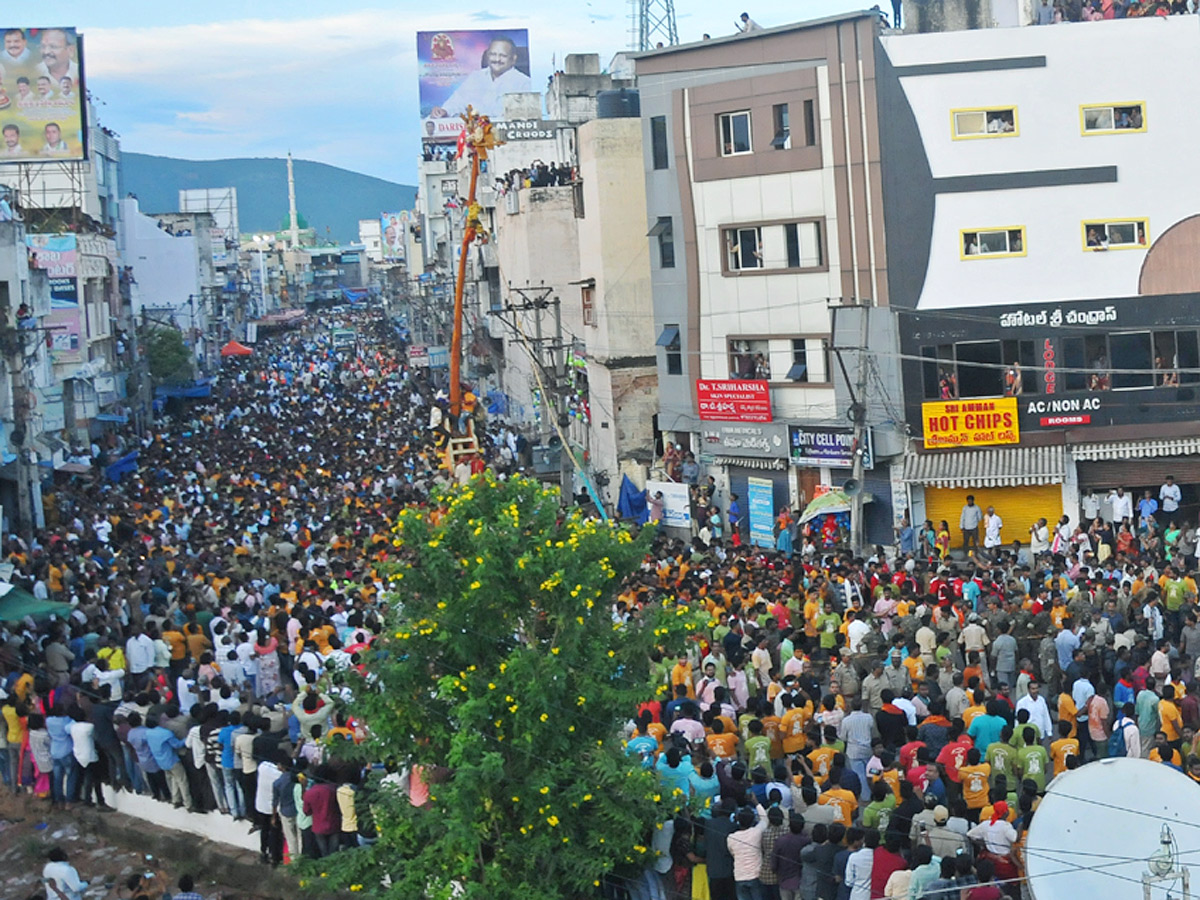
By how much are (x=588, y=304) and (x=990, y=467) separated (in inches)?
534

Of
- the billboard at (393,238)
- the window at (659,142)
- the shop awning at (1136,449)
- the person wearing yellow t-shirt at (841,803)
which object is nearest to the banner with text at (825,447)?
the shop awning at (1136,449)

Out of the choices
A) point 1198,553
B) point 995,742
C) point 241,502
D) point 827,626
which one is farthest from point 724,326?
point 995,742

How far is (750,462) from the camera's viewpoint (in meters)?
31.0

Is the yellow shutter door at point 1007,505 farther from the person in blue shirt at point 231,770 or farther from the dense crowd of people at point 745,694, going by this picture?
the person in blue shirt at point 231,770

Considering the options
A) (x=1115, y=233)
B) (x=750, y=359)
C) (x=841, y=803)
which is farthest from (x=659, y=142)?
(x=841, y=803)

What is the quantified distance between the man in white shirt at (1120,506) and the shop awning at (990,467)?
1325mm

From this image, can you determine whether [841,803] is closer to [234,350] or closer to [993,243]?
[993,243]

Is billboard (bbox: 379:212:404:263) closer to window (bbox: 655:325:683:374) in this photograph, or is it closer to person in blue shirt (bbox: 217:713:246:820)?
window (bbox: 655:325:683:374)

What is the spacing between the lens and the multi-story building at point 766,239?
28.9 meters

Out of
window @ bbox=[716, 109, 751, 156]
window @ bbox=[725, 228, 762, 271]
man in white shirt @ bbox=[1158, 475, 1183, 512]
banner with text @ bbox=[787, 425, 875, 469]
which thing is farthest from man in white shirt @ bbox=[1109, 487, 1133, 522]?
window @ bbox=[716, 109, 751, 156]

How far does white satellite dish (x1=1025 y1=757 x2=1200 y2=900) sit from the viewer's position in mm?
9078

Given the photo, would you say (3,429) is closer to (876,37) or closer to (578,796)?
(876,37)

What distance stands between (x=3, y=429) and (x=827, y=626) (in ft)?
72.2

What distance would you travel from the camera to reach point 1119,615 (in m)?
16.5
